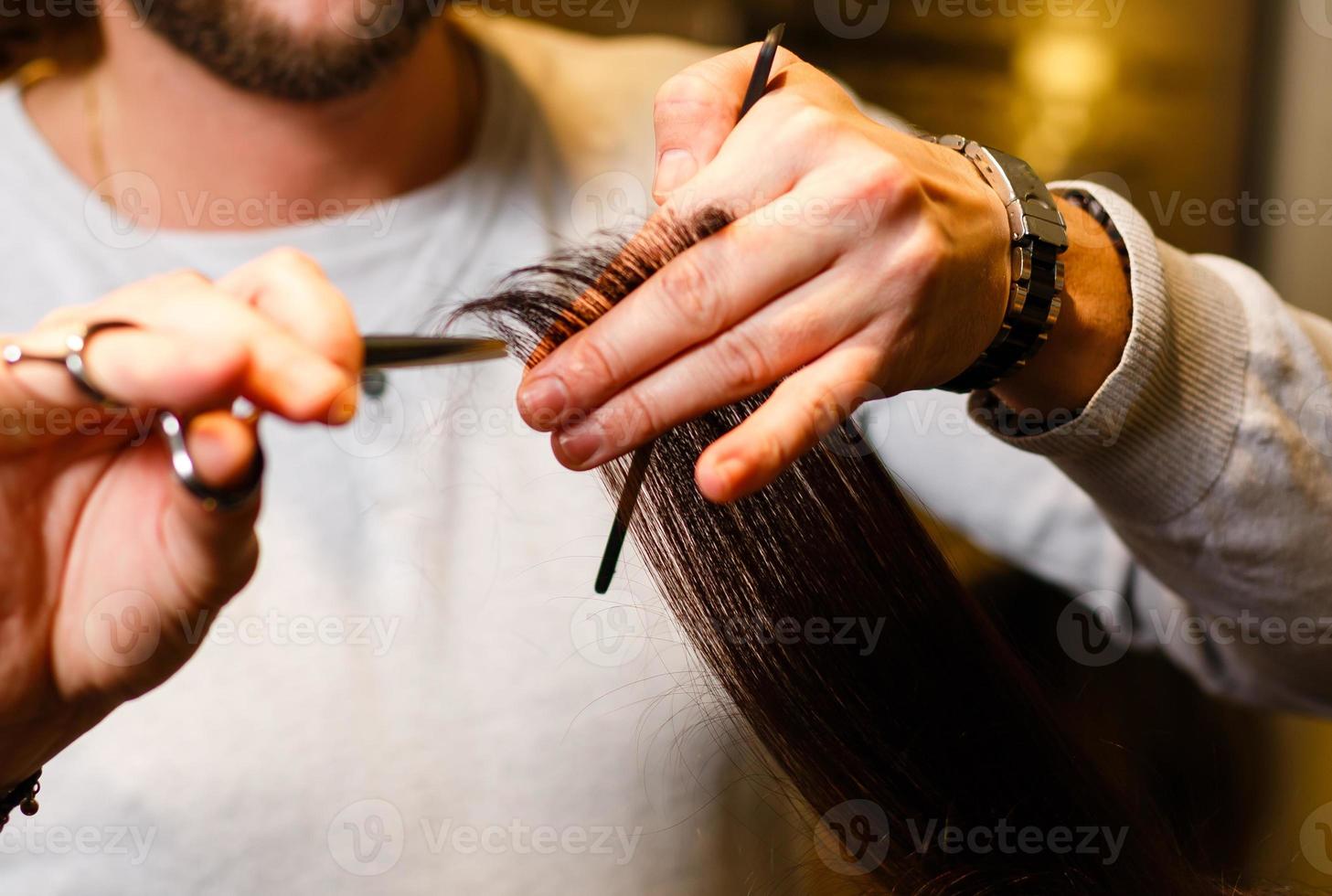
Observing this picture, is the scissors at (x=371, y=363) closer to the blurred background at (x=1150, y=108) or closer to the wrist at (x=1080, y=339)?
the wrist at (x=1080, y=339)

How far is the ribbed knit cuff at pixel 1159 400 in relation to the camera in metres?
0.73

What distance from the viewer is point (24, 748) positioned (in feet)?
1.95

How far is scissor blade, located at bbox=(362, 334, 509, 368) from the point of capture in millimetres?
544

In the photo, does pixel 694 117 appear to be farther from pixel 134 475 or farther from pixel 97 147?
pixel 97 147

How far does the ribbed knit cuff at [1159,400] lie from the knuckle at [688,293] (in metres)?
0.30

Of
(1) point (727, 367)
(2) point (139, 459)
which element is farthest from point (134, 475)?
(1) point (727, 367)

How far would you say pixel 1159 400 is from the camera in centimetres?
75

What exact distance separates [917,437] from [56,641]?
2.77ft

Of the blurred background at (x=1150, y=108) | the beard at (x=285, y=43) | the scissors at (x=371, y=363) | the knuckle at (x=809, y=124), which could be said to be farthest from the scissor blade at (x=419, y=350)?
the blurred background at (x=1150, y=108)

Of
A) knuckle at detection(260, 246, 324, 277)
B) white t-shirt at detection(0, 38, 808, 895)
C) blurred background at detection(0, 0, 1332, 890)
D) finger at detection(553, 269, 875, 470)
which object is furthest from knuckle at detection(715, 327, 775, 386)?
blurred background at detection(0, 0, 1332, 890)

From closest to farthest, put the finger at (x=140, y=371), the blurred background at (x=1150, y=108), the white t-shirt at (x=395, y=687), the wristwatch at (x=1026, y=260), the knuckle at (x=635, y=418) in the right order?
the finger at (x=140, y=371) < the knuckle at (x=635, y=418) < the wristwatch at (x=1026, y=260) < the white t-shirt at (x=395, y=687) < the blurred background at (x=1150, y=108)

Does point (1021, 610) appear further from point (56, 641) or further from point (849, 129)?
point (56, 641)

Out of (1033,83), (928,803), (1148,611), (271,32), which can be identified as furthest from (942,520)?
(1033,83)

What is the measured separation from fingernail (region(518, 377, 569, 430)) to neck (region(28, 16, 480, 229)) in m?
0.57
